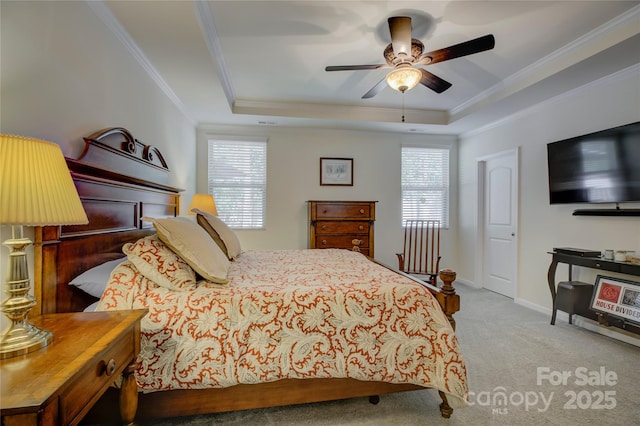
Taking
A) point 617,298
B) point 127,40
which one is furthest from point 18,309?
point 617,298

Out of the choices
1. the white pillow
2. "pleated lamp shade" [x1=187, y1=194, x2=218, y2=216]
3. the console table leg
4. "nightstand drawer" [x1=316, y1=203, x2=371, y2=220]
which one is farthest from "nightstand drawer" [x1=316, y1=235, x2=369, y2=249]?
the white pillow

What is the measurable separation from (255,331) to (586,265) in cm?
A: 304

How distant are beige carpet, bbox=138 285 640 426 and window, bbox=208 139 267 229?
3006mm

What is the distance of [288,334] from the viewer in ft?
4.70

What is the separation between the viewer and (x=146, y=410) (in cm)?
141

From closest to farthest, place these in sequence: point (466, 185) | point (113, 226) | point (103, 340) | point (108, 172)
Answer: point (103, 340), point (108, 172), point (113, 226), point (466, 185)

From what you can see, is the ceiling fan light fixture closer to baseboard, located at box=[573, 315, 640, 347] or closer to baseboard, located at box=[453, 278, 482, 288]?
baseboard, located at box=[573, 315, 640, 347]

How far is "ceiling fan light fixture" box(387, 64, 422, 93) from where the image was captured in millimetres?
2035

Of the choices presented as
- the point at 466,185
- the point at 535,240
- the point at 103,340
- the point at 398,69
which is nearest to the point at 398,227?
the point at 466,185

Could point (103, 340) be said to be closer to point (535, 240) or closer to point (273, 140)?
point (273, 140)

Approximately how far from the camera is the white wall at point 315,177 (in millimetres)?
4324

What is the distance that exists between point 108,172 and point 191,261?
768mm

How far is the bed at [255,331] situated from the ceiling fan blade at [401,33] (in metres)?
1.57

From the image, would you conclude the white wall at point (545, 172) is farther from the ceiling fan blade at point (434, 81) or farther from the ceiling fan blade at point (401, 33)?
the ceiling fan blade at point (401, 33)
